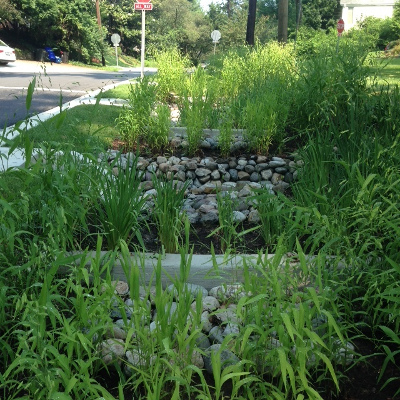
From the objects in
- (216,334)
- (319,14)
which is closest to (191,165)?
(216,334)

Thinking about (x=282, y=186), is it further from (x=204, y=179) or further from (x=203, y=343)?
(x=203, y=343)

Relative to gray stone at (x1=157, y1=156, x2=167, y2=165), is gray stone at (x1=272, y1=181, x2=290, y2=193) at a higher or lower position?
lower

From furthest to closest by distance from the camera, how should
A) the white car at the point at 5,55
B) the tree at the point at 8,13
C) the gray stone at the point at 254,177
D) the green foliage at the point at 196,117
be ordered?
the tree at the point at 8,13, the white car at the point at 5,55, the green foliage at the point at 196,117, the gray stone at the point at 254,177

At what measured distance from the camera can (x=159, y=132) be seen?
6402mm

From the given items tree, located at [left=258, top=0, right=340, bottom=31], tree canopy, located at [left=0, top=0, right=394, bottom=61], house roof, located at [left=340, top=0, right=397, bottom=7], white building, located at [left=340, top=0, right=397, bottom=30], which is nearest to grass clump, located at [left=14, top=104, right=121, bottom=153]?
tree canopy, located at [left=0, top=0, right=394, bottom=61]

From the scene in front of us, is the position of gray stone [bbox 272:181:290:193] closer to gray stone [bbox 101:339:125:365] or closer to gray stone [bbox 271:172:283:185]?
gray stone [bbox 271:172:283:185]

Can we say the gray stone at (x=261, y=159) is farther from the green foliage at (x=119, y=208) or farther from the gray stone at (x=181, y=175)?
the green foliage at (x=119, y=208)

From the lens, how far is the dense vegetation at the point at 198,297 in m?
2.44

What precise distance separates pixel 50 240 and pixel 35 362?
920mm

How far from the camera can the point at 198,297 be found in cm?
261

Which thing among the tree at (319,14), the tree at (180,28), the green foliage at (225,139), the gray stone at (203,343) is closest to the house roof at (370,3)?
the tree at (319,14)

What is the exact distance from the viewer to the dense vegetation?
2443 millimetres

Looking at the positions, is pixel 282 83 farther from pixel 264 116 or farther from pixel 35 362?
pixel 35 362

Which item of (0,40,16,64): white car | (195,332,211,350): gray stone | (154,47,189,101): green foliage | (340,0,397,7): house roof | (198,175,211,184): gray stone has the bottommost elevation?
(195,332,211,350): gray stone
